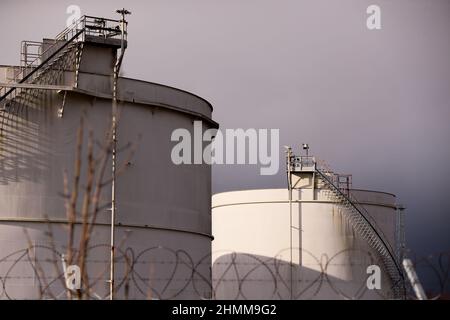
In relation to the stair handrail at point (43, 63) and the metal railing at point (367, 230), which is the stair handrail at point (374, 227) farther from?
the stair handrail at point (43, 63)

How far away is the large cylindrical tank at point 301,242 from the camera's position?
35.2 m

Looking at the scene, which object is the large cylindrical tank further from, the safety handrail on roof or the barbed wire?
the safety handrail on roof

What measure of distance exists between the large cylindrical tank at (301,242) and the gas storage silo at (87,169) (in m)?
9.90

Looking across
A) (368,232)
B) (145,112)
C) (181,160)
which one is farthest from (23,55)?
(368,232)

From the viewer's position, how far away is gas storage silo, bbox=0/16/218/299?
74.1 ft

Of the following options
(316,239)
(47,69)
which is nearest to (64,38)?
(47,69)

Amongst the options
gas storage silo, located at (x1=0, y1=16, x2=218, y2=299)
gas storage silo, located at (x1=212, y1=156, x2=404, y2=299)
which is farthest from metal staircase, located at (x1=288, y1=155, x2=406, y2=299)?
gas storage silo, located at (x1=0, y1=16, x2=218, y2=299)

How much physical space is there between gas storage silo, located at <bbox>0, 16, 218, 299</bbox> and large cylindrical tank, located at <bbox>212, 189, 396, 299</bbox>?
990 cm

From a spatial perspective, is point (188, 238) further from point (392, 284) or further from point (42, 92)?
point (392, 284)

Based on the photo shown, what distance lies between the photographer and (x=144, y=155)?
80.3ft

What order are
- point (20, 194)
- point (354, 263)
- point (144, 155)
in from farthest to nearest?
point (354, 263) → point (144, 155) → point (20, 194)

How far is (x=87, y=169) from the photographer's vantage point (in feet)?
76.2
